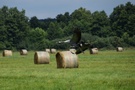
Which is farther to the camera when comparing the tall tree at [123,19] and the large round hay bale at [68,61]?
the tall tree at [123,19]

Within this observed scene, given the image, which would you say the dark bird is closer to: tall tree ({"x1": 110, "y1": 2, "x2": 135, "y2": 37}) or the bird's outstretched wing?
the bird's outstretched wing

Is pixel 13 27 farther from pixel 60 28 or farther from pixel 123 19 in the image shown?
pixel 123 19

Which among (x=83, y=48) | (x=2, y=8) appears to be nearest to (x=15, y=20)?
(x=2, y=8)

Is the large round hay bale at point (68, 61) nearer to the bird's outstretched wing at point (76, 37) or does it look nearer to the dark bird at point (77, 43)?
the dark bird at point (77, 43)

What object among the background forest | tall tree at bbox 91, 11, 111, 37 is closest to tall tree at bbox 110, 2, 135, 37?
the background forest

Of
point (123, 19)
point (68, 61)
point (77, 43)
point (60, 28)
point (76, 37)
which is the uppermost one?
point (123, 19)

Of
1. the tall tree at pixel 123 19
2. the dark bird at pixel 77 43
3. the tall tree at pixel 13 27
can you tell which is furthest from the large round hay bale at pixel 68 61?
the tall tree at pixel 123 19

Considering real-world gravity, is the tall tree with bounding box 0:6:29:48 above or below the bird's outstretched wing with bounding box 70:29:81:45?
above

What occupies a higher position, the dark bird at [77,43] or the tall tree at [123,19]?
the tall tree at [123,19]

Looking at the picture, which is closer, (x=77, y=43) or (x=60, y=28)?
(x=77, y=43)

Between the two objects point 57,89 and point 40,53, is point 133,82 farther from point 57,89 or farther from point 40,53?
point 40,53

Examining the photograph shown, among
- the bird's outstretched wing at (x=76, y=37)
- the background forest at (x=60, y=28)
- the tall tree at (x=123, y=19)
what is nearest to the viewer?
the bird's outstretched wing at (x=76, y=37)

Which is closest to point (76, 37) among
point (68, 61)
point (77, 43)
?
point (77, 43)

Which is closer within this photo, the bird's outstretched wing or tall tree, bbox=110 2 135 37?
the bird's outstretched wing
